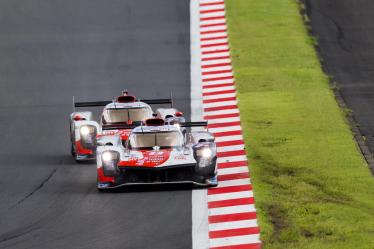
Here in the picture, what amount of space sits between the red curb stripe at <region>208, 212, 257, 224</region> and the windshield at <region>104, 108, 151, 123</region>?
24.5 feet

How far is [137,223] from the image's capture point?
2617cm

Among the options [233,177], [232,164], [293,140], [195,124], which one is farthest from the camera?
[293,140]

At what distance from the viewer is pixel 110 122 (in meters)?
33.7

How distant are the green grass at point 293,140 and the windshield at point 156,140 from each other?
2.16 metres

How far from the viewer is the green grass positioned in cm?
2520

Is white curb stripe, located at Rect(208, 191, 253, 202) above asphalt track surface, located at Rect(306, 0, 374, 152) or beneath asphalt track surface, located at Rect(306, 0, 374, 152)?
beneath

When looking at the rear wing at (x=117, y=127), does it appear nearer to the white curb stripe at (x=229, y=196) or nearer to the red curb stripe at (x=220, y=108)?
the white curb stripe at (x=229, y=196)

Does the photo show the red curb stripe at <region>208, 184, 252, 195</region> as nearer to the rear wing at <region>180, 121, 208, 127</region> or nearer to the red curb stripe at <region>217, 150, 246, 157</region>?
the rear wing at <region>180, 121, 208, 127</region>

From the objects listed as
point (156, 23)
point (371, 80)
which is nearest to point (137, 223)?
point (371, 80)

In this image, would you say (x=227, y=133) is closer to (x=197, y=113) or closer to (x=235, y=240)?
(x=197, y=113)

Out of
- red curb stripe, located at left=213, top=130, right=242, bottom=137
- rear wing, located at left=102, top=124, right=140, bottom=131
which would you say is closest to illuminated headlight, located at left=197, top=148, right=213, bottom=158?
rear wing, located at left=102, top=124, right=140, bottom=131

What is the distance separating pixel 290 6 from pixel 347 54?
23.4 ft

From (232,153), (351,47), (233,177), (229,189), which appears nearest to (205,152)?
(229,189)

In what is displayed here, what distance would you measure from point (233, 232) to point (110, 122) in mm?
9079
